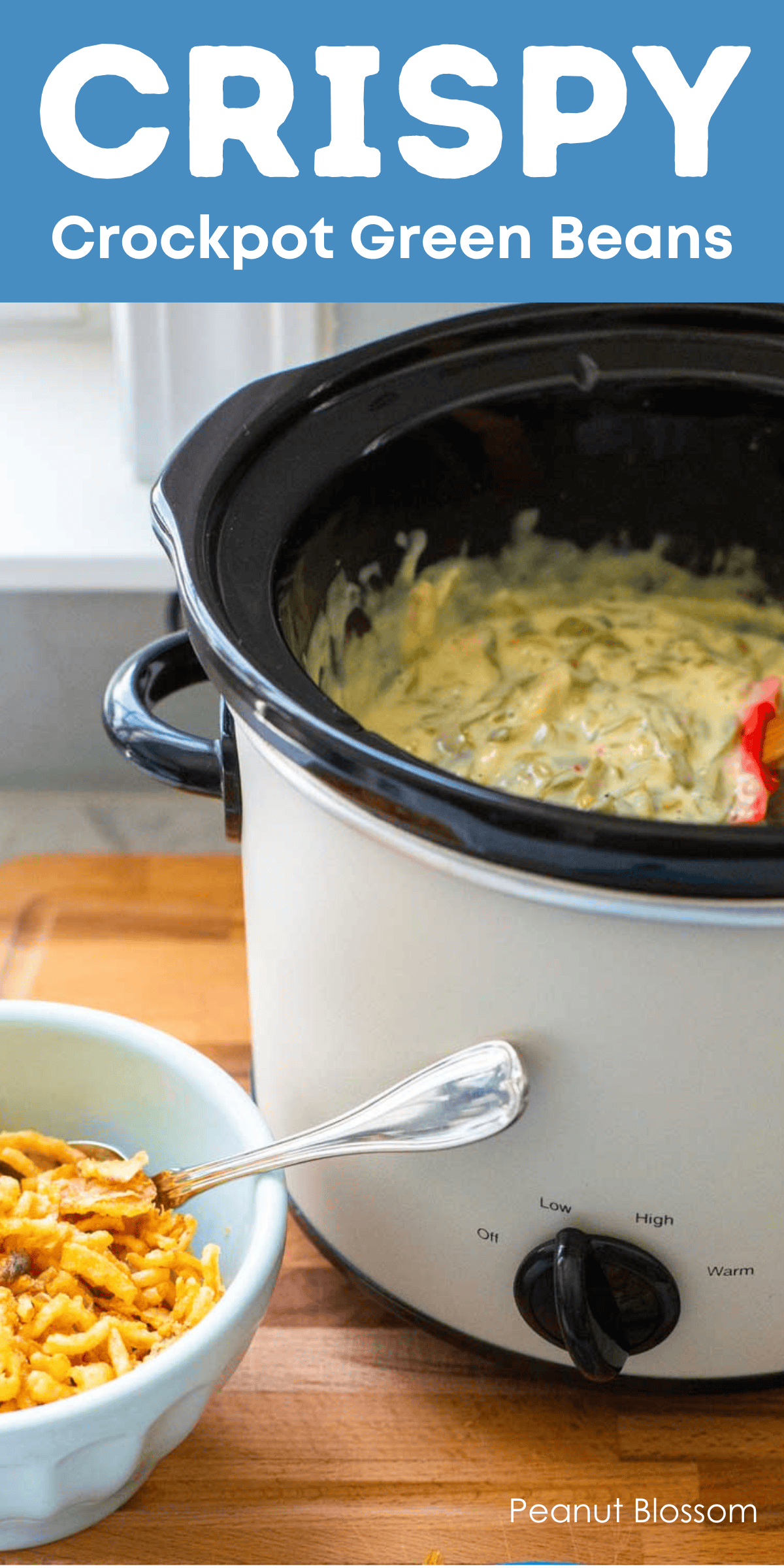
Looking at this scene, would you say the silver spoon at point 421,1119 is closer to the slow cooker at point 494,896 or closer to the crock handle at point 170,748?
the slow cooker at point 494,896

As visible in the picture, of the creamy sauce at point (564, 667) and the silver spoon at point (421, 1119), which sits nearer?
the silver spoon at point (421, 1119)

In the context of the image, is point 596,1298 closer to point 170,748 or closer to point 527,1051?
point 527,1051

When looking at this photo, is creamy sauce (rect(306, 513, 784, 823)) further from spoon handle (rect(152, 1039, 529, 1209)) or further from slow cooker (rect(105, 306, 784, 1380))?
spoon handle (rect(152, 1039, 529, 1209))

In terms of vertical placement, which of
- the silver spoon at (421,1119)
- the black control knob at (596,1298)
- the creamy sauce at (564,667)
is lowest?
the black control knob at (596,1298)

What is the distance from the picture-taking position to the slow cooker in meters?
0.54

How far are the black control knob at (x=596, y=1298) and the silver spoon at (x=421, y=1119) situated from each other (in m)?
0.06

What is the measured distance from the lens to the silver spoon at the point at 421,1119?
1.93 feet

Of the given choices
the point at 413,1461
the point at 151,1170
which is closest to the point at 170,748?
the point at 151,1170

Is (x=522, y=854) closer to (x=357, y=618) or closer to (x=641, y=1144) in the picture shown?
(x=641, y=1144)

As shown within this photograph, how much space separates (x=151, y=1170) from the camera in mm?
725

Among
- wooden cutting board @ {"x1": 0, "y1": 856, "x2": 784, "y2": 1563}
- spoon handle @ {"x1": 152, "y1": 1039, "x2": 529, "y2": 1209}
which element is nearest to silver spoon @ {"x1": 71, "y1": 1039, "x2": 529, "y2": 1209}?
spoon handle @ {"x1": 152, "y1": 1039, "x2": 529, "y2": 1209}

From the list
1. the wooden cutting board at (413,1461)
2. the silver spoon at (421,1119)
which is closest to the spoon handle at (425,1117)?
the silver spoon at (421,1119)

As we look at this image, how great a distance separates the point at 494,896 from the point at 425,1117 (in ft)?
0.33

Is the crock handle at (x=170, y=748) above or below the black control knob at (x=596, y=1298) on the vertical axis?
above
